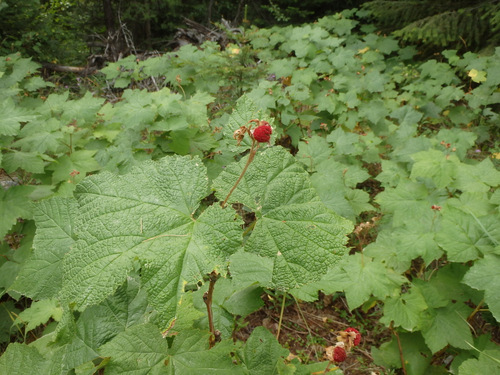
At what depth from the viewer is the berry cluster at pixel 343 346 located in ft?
2.98

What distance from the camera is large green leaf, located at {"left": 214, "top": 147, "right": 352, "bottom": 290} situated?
→ 70 centimetres

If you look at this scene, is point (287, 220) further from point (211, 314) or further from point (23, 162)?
point (23, 162)

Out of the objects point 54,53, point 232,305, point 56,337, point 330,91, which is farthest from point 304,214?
point 54,53

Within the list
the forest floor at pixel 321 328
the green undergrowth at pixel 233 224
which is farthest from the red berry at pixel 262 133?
the forest floor at pixel 321 328

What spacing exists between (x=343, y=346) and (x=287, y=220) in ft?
1.60

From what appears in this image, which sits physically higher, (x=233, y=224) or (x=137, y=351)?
(x=233, y=224)

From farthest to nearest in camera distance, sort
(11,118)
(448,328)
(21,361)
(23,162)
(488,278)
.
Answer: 1. (23,162)
2. (11,118)
3. (448,328)
4. (488,278)
5. (21,361)

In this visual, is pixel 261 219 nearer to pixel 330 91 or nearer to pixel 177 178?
pixel 177 178

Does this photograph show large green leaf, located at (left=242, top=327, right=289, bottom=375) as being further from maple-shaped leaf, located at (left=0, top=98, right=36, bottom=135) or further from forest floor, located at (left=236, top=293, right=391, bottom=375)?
maple-shaped leaf, located at (left=0, top=98, right=36, bottom=135)

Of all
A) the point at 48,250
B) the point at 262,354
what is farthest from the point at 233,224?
the point at 48,250

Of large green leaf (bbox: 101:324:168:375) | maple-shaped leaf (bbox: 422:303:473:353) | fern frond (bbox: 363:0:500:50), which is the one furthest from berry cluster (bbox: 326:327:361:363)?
fern frond (bbox: 363:0:500:50)

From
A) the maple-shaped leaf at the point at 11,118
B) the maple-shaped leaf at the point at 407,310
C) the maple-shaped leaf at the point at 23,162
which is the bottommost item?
the maple-shaped leaf at the point at 407,310

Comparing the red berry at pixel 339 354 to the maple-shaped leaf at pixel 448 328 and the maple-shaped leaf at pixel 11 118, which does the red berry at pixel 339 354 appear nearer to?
the maple-shaped leaf at pixel 448 328

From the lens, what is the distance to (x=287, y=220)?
30.4 inches
